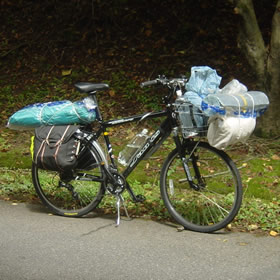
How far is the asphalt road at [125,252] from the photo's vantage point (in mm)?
4281

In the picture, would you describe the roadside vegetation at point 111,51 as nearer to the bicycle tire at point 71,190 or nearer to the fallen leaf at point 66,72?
the fallen leaf at point 66,72

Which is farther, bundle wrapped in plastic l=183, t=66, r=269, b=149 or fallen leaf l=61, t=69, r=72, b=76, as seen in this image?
fallen leaf l=61, t=69, r=72, b=76

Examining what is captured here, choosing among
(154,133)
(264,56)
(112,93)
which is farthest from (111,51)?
(154,133)

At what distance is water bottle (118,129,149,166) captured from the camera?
547 centimetres

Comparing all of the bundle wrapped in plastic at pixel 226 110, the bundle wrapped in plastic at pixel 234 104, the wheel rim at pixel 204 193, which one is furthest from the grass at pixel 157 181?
the bundle wrapped in plastic at pixel 234 104

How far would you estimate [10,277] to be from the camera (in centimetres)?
425

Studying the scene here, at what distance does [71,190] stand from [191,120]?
5.59ft

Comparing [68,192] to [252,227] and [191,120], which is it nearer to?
[191,120]

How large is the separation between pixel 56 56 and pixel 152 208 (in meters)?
6.48

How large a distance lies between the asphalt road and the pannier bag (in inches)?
25.4

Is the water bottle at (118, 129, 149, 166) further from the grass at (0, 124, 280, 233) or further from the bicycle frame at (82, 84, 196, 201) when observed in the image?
the grass at (0, 124, 280, 233)

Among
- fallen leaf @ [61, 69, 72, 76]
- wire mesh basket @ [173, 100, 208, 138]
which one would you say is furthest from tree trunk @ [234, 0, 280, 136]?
fallen leaf @ [61, 69, 72, 76]

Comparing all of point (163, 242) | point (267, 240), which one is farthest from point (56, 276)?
point (267, 240)

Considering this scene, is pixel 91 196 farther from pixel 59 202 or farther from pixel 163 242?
pixel 163 242
